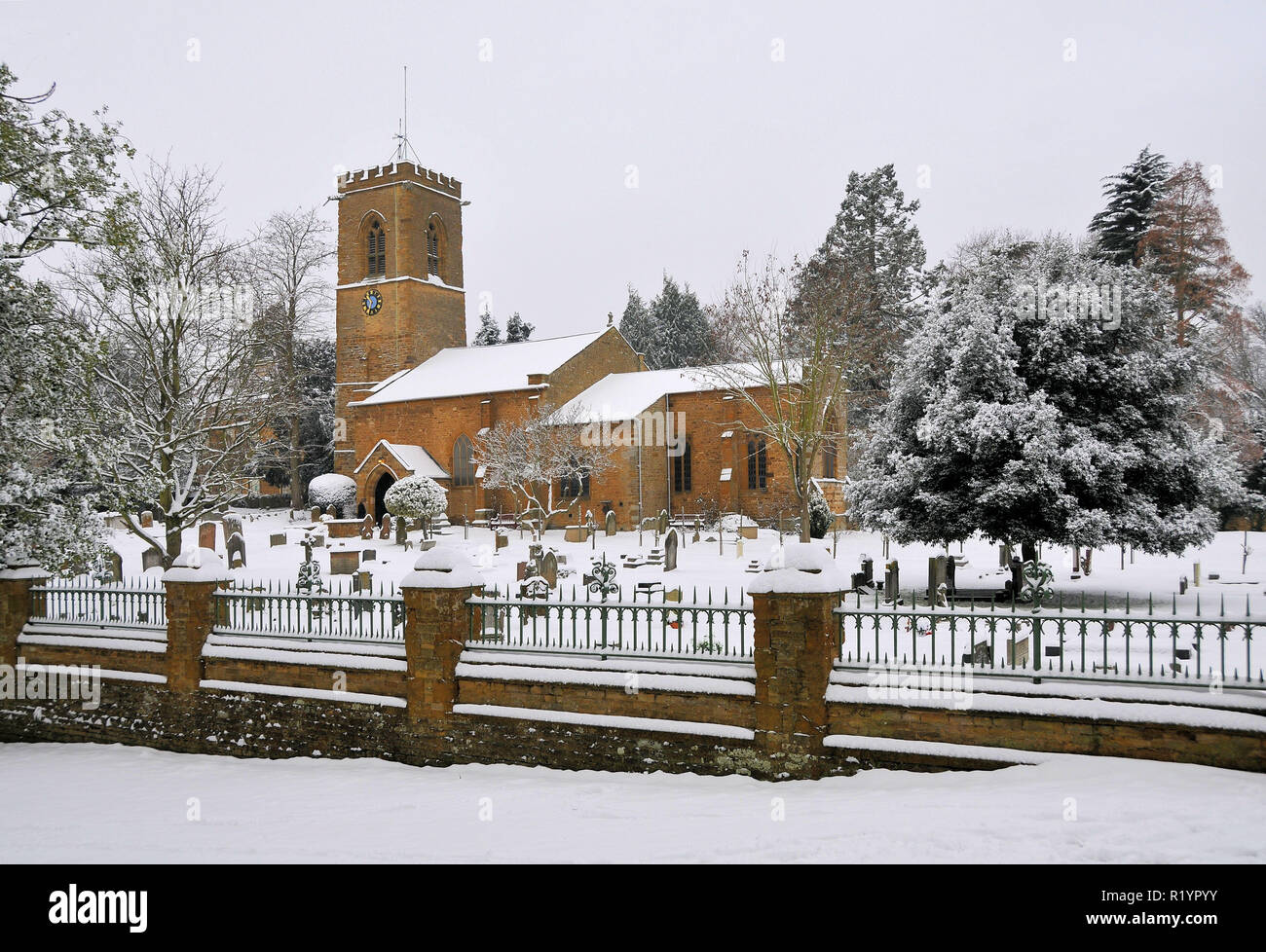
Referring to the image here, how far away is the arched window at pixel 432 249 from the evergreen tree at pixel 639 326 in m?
20.9

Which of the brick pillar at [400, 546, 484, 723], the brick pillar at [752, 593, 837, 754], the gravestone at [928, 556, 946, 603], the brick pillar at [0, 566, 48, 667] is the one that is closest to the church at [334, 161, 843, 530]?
the gravestone at [928, 556, 946, 603]

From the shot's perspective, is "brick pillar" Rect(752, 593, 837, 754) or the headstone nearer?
"brick pillar" Rect(752, 593, 837, 754)

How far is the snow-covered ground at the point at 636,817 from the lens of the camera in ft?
18.9

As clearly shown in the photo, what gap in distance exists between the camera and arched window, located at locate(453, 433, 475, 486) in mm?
38781

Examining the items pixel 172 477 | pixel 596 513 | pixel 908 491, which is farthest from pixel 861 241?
pixel 172 477

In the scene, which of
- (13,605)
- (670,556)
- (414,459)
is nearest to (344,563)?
(670,556)

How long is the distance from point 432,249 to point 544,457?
1632cm

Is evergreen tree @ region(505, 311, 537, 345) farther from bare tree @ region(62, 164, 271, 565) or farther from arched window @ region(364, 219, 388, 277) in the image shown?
bare tree @ region(62, 164, 271, 565)

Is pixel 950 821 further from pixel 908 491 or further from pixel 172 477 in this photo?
pixel 172 477

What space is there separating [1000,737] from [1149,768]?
1.08 metres

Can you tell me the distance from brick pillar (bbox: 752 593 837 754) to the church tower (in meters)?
37.8

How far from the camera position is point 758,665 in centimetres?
789

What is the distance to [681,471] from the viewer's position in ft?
125

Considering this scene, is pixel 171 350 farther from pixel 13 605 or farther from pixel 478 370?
pixel 478 370
